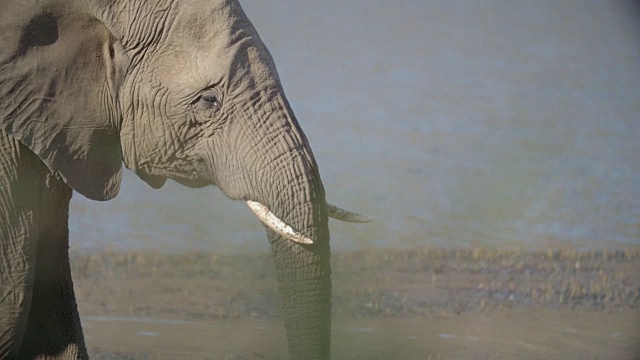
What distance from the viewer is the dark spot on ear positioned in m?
3.32

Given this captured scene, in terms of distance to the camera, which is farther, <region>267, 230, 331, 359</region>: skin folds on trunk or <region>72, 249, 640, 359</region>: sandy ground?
<region>72, 249, 640, 359</region>: sandy ground

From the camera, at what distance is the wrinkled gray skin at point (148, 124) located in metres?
3.22

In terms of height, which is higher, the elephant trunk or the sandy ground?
the elephant trunk

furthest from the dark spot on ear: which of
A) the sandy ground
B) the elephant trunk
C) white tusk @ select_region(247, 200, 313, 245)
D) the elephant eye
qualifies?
the sandy ground

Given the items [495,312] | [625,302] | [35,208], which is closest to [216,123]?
[35,208]

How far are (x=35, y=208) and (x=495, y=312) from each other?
3134mm

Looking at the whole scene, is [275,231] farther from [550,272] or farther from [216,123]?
[550,272]

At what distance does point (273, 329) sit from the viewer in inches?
229

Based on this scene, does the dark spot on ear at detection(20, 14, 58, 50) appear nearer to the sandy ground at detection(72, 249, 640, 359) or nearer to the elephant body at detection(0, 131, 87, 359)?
the elephant body at detection(0, 131, 87, 359)

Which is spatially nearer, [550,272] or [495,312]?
[495,312]

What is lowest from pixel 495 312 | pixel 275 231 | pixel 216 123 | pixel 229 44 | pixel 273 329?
pixel 273 329

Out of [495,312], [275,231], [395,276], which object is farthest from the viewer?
[395,276]

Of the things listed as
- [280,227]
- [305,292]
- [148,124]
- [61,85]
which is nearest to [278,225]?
[280,227]

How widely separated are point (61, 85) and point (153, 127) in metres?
0.29
